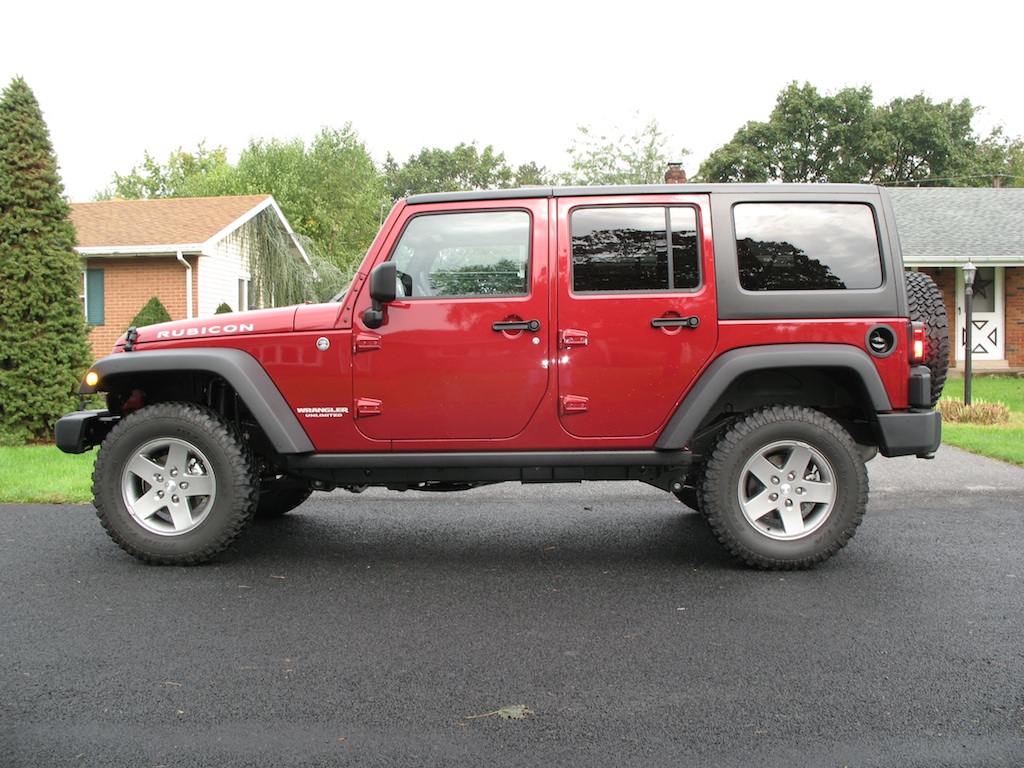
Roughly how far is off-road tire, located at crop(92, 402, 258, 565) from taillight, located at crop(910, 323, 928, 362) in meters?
3.75

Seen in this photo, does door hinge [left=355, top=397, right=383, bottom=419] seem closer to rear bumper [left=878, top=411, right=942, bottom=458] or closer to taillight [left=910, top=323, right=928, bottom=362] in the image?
rear bumper [left=878, top=411, right=942, bottom=458]

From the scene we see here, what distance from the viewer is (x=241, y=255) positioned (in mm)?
23656

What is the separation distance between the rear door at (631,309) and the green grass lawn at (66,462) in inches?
176

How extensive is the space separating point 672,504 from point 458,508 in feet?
5.50

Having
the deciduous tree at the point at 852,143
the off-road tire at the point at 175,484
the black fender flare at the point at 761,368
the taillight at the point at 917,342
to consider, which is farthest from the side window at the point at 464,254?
the deciduous tree at the point at 852,143

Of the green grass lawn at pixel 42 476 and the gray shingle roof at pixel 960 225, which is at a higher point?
the gray shingle roof at pixel 960 225

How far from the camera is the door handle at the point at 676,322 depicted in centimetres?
476

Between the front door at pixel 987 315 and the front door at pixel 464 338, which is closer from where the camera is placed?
the front door at pixel 464 338

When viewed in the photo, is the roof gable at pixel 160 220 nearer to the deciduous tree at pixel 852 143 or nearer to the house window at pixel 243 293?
the house window at pixel 243 293

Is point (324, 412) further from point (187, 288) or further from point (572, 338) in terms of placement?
point (187, 288)

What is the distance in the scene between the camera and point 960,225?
2141 cm

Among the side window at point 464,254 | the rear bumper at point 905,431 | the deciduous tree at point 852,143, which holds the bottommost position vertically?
the rear bumper at point 905,431

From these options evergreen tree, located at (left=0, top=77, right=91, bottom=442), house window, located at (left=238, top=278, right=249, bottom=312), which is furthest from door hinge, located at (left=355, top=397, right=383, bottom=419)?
house window, located at (left=238, top=278, right=249, bottom=312)

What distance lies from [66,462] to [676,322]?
23.2 ft
